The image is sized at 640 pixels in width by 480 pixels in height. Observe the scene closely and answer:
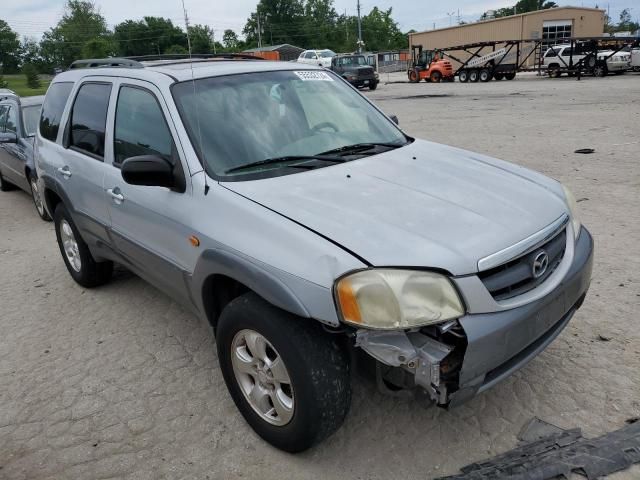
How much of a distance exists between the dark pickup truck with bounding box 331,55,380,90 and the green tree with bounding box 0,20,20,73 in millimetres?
67704

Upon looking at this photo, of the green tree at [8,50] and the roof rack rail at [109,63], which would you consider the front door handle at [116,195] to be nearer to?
the roof rack rail at [109,63]

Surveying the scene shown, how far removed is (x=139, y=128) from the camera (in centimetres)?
339

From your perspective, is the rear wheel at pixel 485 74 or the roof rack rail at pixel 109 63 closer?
the roof rack rail at pixel 109 63

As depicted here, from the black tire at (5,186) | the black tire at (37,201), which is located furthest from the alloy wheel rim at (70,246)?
the black tire at (5,186)

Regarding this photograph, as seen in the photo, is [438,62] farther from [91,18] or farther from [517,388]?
[91,18]

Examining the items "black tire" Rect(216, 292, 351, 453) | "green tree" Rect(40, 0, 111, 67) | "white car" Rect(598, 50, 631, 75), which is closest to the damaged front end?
"black tire" Rect(216, 292, 351, 453)

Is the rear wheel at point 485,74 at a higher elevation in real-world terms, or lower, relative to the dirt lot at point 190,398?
lower

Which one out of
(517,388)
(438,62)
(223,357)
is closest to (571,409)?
(517,388)

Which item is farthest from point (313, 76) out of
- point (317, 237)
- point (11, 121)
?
point (11, 121)

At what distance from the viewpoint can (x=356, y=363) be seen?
8.10 ft

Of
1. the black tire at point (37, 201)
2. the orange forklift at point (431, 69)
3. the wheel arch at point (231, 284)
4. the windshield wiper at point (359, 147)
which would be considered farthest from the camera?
the orange forklift at point (431, 69)

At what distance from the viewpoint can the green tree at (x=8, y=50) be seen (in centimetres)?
8038

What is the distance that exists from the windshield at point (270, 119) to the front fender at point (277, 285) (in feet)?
1.65

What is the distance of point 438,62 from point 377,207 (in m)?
35.6
